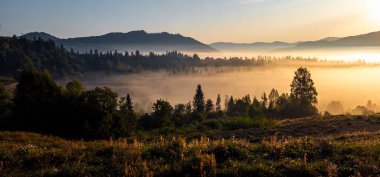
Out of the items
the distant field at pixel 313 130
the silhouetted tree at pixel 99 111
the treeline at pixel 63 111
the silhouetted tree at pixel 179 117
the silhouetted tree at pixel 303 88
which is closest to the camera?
the distant field at pixel 313 130

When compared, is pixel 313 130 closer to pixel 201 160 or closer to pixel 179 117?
pixel 201 160

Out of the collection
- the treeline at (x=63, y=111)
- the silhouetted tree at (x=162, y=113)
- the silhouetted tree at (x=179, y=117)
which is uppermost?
the treeline at (x=63, y=111)

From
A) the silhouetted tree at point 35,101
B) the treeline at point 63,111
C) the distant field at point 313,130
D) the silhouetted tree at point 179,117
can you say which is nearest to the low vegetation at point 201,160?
the distant field at point 313,130

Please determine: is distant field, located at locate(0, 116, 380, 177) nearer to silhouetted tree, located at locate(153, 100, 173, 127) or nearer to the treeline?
the treeline

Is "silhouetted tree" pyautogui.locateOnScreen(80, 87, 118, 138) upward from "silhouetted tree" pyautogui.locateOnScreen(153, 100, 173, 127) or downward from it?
upward

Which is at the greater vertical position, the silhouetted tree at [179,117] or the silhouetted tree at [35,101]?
the silhouetted tree at [35,101]

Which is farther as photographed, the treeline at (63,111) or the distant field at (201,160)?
the treeline at (63,111)

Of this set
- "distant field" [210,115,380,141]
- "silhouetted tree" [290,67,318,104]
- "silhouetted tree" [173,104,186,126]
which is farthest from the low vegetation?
"silhouetted tree" [290,67,318,104]

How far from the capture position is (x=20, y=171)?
460 inches

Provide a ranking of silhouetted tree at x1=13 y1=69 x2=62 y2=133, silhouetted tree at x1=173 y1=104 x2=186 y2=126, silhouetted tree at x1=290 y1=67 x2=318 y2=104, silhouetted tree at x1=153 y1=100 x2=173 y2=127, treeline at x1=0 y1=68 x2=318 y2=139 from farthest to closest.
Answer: silhouetted tree at x1=290 y1=67 x2=318 y2=104
silhouetted tree at x1=173 y1=104 x2=186 y2=126
silhouetted tree at x1=153 y1=100 x2=173 y2=127
silhouetted tree at x1=13 y1=69 x2=62 y2=133
treeline at x1=0 y1=68 x2=318 y2=139

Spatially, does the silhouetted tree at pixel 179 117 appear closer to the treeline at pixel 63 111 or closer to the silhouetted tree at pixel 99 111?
the treeline at pixel 63 111

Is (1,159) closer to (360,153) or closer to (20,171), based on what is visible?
(20,171)

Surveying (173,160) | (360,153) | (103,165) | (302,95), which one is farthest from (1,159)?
(302,95)

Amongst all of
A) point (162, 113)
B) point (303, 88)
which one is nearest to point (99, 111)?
point (162, 113)
